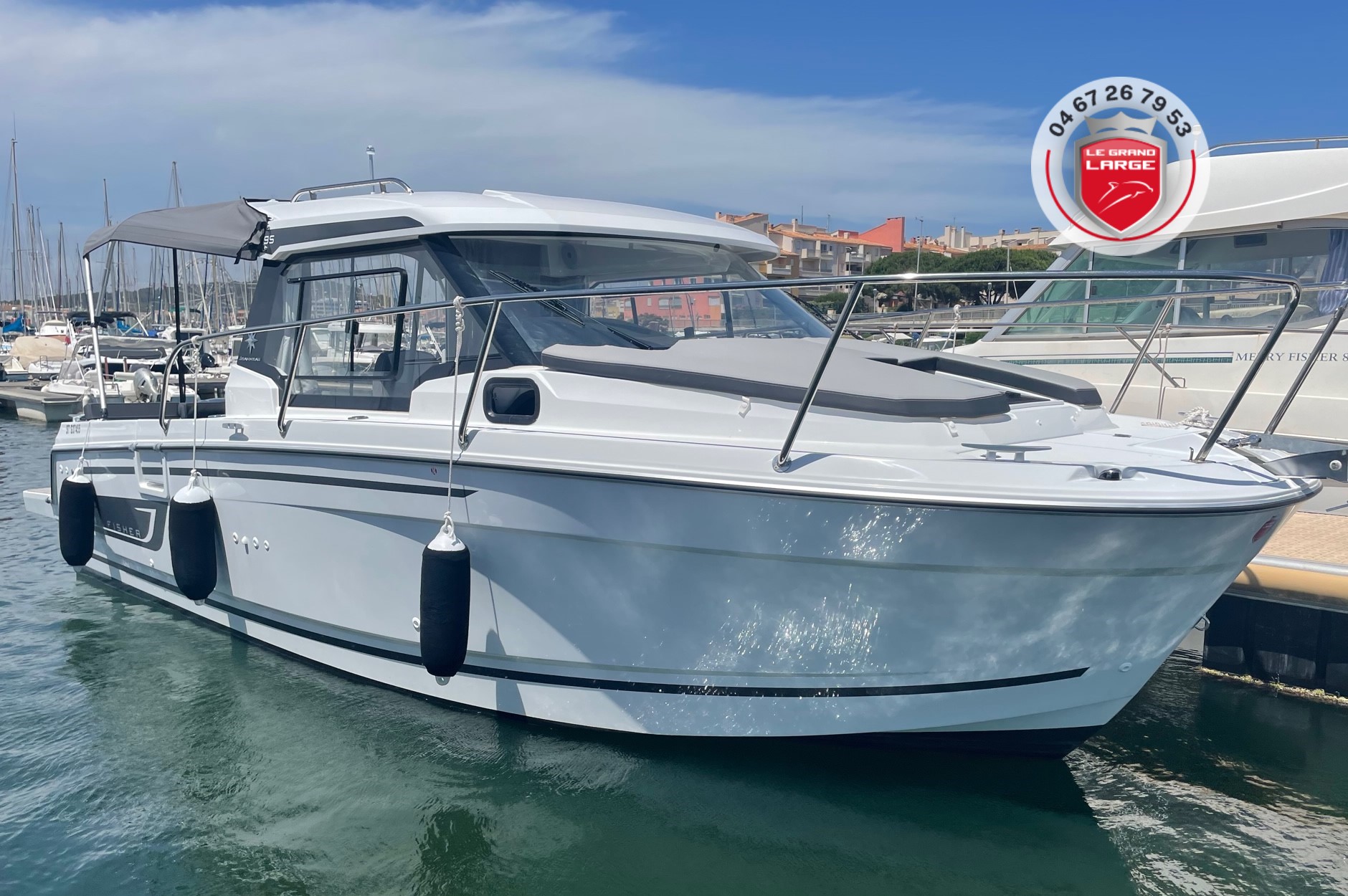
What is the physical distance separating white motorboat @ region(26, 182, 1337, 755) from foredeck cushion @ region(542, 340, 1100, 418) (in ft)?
0.05

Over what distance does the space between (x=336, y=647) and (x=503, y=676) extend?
1.13 metres

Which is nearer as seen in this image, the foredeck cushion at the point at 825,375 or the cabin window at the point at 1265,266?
the foredeck cushion at the point at 825,375

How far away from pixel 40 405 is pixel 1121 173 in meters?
21.6

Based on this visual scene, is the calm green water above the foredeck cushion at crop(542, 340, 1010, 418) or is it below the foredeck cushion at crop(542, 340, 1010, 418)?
below

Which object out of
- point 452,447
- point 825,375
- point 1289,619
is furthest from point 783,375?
point 1289,619

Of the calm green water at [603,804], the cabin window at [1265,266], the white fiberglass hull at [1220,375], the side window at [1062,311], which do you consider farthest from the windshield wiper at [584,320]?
the side window at [1062,311]

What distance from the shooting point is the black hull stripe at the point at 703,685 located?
3422 mm

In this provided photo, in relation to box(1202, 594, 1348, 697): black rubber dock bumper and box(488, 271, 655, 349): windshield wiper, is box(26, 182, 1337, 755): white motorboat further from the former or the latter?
box(1202, 594, 1348, 697): black rubber dock bumper

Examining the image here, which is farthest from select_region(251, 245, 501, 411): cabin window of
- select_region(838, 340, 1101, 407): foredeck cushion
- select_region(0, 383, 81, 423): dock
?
select_region(0, 383, 81, 423): dock

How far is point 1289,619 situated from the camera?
4.88 metres

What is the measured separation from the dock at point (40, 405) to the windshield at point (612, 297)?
1813 cm

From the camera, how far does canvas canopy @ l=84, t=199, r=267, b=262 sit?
4.95 meters

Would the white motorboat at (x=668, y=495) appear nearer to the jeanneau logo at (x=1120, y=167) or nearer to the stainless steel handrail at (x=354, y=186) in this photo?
the stainless steel handrail at (x=354, y=186)

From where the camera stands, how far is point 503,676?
13.6 feet
